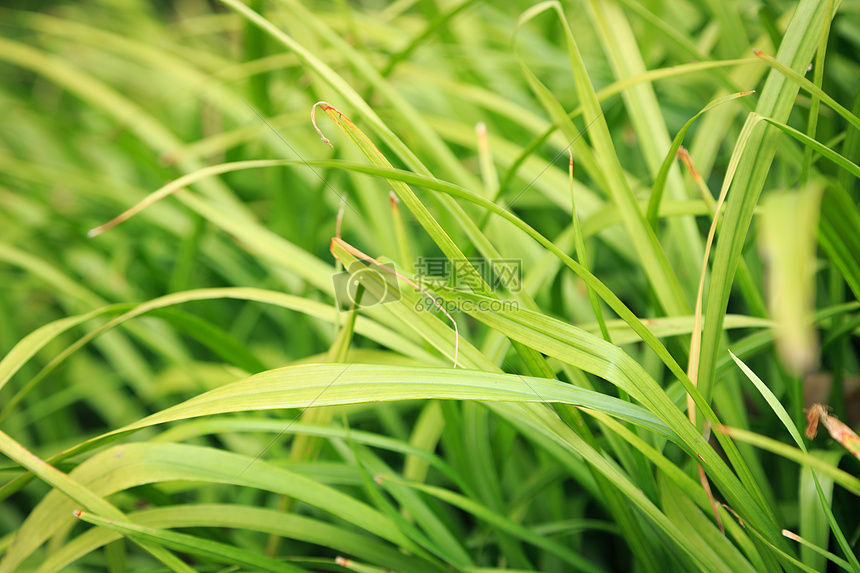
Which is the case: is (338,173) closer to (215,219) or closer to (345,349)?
(215,219)

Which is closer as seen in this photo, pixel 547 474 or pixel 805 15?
pixel 805 15

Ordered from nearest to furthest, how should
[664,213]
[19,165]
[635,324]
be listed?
1. [635,324]
2. [664,213]
3. [19,165]

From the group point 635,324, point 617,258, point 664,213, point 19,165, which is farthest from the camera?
point 19,165

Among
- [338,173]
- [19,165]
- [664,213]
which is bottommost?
[664,213]

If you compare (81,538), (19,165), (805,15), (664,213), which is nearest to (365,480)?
(81,538)

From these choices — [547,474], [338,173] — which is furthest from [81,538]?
[338,173]

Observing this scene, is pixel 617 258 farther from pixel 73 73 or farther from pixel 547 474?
pixel 73 73

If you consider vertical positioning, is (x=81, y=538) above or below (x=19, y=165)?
below
